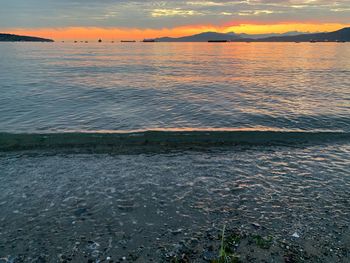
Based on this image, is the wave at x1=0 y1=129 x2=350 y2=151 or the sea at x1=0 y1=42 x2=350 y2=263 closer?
the sea at x1=0 y1=42 x2=350 y2=263

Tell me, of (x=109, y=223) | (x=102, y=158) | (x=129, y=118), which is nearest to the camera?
(x=109, y=223)

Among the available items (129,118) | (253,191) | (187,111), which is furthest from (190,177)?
(187,111)

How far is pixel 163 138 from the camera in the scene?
62.2 ft

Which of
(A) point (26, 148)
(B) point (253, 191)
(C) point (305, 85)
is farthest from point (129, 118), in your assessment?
(C) point (305, 85)

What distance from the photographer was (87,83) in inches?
1709

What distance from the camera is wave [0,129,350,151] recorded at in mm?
17656

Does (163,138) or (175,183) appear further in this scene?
(163,138)

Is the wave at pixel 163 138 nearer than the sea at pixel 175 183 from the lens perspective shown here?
No

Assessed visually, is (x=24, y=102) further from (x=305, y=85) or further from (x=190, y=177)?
(x=305, y=85)

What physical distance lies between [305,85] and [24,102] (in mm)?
35398

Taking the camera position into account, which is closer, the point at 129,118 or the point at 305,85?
the point at 129,118

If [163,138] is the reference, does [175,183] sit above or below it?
above

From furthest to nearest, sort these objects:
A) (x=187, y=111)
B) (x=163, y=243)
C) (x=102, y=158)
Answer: (x=187, y=111) → (x=102, y=158) → (x=163, y=243)

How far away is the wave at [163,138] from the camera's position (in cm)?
1766
